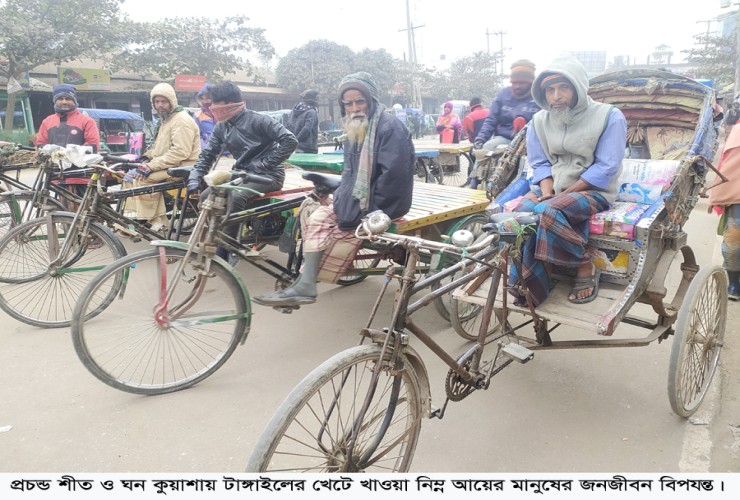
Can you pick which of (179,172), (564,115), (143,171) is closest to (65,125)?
(143,171)

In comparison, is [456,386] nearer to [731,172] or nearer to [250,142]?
[250,142]

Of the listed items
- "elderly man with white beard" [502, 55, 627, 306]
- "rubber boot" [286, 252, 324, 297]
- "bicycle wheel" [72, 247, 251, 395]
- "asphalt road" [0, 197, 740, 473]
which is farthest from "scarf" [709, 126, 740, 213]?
"bicycle wheel" [72, 247, 251, 395]

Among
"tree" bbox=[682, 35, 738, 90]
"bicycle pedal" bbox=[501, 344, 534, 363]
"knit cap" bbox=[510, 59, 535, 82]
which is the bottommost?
"bicycle pedal" bbox=[501, 344, 534, 363]

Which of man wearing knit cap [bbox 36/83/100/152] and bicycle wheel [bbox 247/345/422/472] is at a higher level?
man wearing knit cap [bbox 36/83/100/152]

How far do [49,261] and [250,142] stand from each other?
1669 millimetres

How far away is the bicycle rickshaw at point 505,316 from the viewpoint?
185cm

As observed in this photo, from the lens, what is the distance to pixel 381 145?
313cm

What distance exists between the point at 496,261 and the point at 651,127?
8.68ft

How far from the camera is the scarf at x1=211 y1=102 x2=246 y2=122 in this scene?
393 cm

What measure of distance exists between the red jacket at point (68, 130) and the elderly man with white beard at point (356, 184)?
3.54m

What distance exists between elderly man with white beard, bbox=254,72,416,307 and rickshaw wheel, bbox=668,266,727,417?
5.47 feet

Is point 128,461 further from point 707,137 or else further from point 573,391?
point 707,137

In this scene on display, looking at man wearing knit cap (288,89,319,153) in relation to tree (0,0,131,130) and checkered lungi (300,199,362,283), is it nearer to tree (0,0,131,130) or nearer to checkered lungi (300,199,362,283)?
checkered lungi (300,199,362,283)
